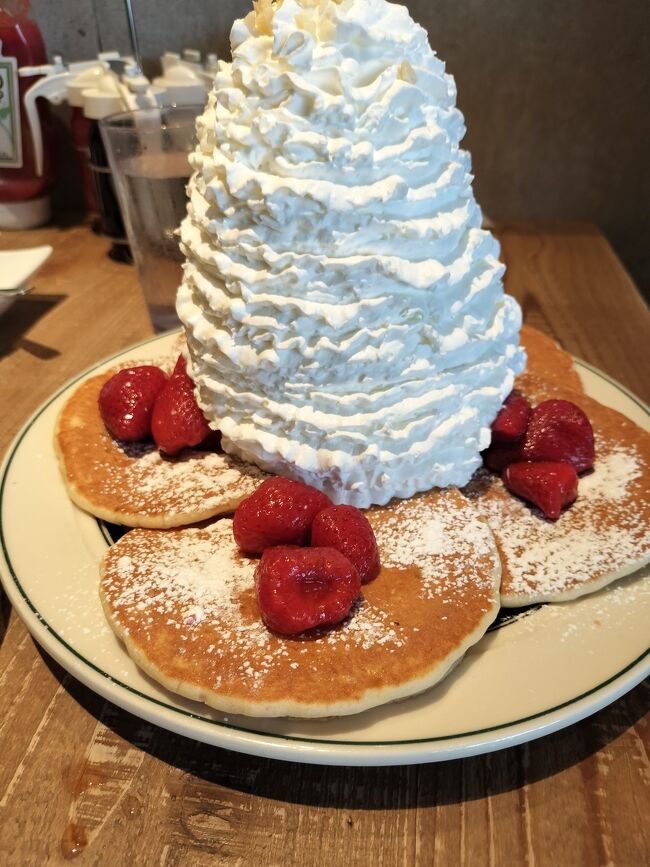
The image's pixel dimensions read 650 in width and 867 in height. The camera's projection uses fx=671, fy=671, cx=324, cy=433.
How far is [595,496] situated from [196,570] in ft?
2.17

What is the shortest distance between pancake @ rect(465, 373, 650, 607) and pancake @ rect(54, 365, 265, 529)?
0.40m

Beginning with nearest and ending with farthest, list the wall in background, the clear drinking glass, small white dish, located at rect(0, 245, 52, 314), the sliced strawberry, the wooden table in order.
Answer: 1. the wooden table
2. the sliced strawberry
3. the clear drinking glass
4. small white dish, located at rect(0, 245, 52, 314)
5. the wall in background

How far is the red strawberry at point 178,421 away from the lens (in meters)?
1.14

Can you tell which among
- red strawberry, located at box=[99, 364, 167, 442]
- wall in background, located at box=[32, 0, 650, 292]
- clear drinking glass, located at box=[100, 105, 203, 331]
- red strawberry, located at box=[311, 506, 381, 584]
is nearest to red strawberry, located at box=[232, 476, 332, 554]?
red strawberry, located at box=[311, 506, 381, 584]

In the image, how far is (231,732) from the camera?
0.76 meters

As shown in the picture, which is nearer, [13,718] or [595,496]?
[13,718]

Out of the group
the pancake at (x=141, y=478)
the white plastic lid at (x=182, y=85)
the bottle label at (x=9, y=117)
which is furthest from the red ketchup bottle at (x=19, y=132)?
the pancake at (x=141, y=478)

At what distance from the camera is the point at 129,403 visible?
1199 mm

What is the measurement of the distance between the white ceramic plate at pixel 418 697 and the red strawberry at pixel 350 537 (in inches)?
6.9

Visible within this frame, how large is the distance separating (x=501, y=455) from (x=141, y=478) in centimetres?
62

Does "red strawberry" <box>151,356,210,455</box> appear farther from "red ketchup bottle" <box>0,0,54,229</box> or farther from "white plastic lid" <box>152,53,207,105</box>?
"red ketchup bottle" <box>0,0,54,229</box>

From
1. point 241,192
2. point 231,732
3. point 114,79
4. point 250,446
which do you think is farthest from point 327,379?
point 114,79

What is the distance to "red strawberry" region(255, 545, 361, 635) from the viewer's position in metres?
0.84

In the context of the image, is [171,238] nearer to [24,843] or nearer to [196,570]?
[196,570]
